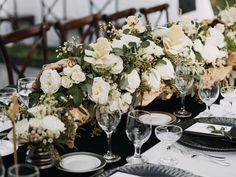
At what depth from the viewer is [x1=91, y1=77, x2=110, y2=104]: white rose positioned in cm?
159

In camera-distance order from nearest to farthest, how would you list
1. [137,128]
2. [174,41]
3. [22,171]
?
1. [22,171]
2. [137,128]
3. [174,41]

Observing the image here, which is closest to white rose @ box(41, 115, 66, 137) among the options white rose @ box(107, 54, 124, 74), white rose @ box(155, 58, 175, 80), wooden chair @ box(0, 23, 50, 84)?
white rose @ box(107, 54, 124, 74)

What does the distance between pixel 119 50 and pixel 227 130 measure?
498 millimetres

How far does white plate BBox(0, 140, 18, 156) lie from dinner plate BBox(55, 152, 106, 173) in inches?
7.7

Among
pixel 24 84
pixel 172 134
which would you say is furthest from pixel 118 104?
pixel 24 84

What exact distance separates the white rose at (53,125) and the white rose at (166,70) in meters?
0.55

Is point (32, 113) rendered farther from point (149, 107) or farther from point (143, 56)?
point (149, 107)

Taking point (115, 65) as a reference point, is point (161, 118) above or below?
below

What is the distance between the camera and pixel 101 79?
1.64 meters

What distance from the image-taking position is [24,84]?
2.12 metres

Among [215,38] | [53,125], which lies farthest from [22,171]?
[215,38]

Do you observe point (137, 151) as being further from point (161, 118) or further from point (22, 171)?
point (22, 171)

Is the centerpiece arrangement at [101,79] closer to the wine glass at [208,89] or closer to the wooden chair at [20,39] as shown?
the wine glass at [208,89]

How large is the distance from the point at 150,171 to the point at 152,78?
46 cm
